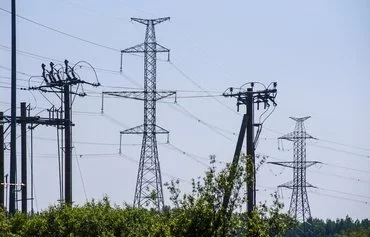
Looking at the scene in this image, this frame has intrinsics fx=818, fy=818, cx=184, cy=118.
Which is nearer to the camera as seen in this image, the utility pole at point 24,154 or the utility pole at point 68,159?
the utility pole at point 68,159

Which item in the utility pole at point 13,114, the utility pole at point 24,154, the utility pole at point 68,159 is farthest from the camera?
the utility pole at point 24,154

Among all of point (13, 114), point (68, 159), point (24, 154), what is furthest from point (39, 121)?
point (13, 114)

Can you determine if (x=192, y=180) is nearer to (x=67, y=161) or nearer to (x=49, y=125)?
(x=67, y=161)

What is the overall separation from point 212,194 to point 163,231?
50.9 inches

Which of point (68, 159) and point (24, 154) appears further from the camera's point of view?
point (24, 154)

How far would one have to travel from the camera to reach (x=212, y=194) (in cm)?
1727

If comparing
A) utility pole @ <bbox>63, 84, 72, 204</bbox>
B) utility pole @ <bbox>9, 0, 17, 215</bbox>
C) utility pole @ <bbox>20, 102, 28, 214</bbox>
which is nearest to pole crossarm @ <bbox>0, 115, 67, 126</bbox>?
utility pole @ <bbox>20, 102, 28, 214</bbox>

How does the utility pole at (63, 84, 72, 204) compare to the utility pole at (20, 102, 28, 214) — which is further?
the utility pole at (20, 102, 28, 214)

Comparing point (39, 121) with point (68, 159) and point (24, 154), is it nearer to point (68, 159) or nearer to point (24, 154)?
point (24, 154)

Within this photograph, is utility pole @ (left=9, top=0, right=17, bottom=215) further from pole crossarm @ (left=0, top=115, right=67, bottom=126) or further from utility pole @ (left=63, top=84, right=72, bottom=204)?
pole crossarm @ (left=0, top=115, right=67, bottom=126)

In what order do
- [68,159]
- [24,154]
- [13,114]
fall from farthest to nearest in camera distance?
[24,154] → [68,159] → [13,114]

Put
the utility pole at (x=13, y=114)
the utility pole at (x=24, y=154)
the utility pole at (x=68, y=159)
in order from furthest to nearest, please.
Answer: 1. the utility pole at (x=24, y=154)
2. the utility pole at (x=68, y=159)
3. the utility pole at (x=13, y=114)

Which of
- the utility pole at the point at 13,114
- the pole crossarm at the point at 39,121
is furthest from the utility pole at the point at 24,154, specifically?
the utility pole at the point at 13,114

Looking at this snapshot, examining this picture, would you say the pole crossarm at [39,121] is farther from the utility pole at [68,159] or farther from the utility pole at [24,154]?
the utility pole at [68,159]
